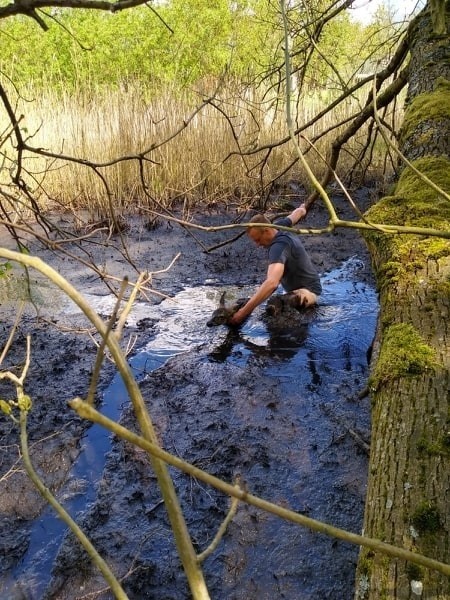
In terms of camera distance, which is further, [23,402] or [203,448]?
[203,448]

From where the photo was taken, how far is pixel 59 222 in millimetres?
8281

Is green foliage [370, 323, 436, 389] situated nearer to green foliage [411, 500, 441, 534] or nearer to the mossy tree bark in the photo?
the mossy tree bark

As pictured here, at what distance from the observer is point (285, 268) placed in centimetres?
527

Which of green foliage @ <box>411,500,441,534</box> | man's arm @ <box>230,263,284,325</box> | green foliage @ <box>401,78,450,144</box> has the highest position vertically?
green foliage @ <box>401,78,450,144</box>

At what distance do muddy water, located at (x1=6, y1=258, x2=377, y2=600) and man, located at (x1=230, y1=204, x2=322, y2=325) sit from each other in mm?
240

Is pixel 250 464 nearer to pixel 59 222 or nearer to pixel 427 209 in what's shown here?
pixel 427 209

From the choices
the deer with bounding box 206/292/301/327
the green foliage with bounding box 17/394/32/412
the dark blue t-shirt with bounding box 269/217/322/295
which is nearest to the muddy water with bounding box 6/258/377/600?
the deer with bounding box 206/292/301/327

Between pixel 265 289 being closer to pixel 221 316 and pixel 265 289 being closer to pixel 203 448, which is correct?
pixel 221 316

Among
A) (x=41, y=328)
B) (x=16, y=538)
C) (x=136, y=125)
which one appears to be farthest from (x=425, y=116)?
(x=136, y=125)

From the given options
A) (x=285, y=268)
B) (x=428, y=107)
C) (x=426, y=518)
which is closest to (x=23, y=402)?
(x=426, y=518)

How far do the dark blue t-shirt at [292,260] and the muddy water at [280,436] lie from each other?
345mm

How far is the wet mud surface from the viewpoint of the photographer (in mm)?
2441

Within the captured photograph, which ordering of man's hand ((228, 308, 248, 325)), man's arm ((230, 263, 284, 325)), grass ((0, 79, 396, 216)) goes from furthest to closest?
grass ((0, 79, 396, 216)) → man's hand ((228, 308, 248, 325)) → man's arm ((230, 263, 284, 325))

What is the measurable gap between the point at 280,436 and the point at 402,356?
219 centimetres
